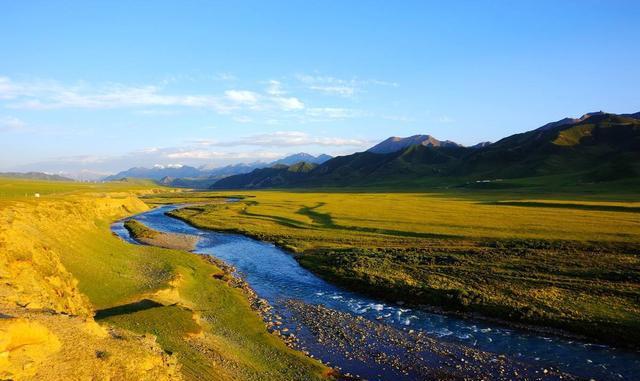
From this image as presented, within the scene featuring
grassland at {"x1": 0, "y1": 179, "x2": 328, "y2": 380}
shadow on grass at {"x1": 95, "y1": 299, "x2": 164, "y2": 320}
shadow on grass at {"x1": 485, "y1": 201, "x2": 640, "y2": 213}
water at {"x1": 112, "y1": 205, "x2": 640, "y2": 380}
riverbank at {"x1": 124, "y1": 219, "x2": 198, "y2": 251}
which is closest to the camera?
grassland at {"x1": 0, "y1": 179, "x2": 328, "y2": 380}

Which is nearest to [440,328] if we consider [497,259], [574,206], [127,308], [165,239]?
[497,259]

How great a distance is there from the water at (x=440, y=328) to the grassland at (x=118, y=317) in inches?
172

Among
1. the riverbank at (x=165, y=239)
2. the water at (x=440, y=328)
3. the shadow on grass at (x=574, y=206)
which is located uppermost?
the shadow on grass at (x=574, y=206)

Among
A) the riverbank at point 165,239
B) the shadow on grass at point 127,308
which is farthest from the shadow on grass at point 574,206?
the shadow on grass at point 127,308

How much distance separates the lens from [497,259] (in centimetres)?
5041

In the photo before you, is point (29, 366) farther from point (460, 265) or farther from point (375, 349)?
point (460, 265)

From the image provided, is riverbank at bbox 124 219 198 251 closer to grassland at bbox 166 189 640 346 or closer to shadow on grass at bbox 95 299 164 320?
grassland at bbox 166 189 640 346

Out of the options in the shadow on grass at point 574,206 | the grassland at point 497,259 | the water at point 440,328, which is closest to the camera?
the water at point 440,328

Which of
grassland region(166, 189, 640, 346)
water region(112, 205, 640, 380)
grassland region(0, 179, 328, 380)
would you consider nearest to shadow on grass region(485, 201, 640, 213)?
grassland region(166, 189, 640, 346)

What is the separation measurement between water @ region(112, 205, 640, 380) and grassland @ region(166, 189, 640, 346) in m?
2.05

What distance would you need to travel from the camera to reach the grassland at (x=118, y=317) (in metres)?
16.5

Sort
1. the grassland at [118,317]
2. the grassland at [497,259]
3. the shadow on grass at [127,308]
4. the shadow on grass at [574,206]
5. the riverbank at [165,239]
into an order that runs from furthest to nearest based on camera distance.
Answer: the shadow on grass at [574,206]
the riverbank at [165,239]
the grassland at [497,259]
the shadow on grass at [127,308]
the grassland at [118,317]

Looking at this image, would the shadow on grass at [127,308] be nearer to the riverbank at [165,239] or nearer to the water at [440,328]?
the water at [440,328]

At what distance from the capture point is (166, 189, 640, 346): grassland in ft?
114
